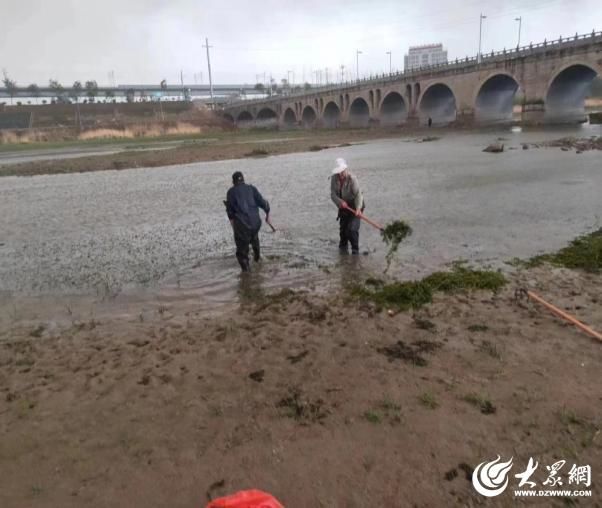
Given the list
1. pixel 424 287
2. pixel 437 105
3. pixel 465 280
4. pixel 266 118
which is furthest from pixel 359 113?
pixel 424 287

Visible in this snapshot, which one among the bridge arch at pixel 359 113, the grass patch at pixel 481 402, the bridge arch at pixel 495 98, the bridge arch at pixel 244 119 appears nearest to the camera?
the grass patch at pixel 481 402

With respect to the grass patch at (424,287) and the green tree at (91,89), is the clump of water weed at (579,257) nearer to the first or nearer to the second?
the grass patch at (424,287)

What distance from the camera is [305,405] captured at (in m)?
4.05

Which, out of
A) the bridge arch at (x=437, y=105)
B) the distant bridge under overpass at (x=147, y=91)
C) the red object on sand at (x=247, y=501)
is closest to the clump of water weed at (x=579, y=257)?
the red object on sand at (x=247, y=501)

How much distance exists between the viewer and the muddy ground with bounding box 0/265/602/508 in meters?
3.22

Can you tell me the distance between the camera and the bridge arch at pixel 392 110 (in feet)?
258

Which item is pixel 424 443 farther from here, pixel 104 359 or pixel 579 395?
pixel 104 359

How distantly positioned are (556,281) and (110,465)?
20.7 feet

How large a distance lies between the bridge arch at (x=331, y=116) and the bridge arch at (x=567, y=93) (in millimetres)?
50357

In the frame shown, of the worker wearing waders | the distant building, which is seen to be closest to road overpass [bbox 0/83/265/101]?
the distant building

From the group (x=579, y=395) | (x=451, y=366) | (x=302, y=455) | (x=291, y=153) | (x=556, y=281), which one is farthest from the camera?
(x=291, y=153)

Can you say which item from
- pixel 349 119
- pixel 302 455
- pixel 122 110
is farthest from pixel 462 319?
pixel 122 110

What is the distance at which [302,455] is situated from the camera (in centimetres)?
344

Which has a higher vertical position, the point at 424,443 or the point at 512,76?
the point at 512,76
